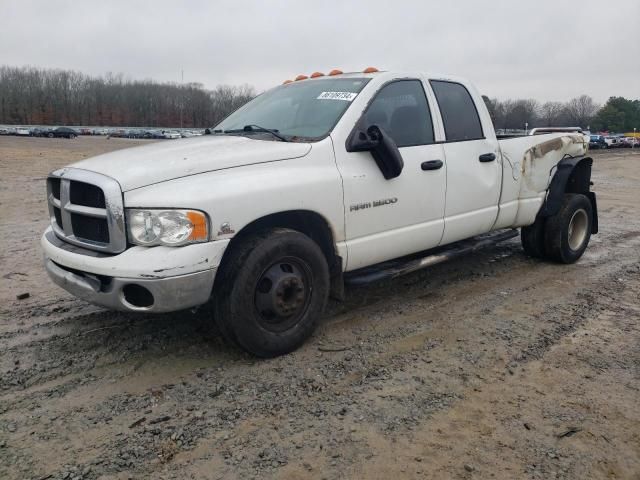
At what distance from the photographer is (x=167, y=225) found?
3.15 m

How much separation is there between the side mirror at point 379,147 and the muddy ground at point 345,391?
1.27 meters

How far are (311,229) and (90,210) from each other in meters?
1.50

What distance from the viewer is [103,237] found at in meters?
3.34

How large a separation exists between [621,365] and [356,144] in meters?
2.42

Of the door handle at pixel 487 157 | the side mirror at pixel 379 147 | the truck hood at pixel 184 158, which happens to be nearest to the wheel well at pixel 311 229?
the truck hood at pixel 184 158

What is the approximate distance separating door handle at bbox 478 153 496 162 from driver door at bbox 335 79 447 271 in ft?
1.96

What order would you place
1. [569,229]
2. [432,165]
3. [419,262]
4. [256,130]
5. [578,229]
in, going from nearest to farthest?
[256,130] < [432,165] < [419,262] < [569,229] < [578,229]

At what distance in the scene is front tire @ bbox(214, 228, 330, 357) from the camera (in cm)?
341

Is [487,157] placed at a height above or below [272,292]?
above

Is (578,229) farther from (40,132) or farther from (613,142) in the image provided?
(40,132)

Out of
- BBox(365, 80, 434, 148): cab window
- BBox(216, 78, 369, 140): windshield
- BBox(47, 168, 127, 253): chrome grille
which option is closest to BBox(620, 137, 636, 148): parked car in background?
BBox(365, 80, 434, 148): cab window

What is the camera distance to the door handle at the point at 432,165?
443cm

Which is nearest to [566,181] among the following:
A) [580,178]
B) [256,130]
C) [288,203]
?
[580,178]

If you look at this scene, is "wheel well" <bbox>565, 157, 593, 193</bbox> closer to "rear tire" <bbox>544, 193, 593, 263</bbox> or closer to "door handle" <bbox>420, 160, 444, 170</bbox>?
"rear tire" <bbox>544, 193, 593, 263</bbox>
